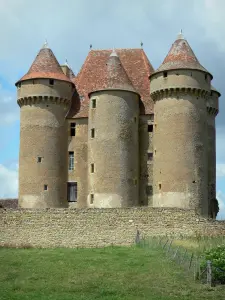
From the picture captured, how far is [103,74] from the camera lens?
47.0m

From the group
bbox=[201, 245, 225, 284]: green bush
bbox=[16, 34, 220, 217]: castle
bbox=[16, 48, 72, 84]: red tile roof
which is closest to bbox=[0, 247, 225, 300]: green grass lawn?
bbox=[201, 245, 225, 284]: green bush

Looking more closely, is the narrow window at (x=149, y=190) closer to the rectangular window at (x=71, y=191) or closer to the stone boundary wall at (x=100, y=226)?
the rectangular window at (x=71, y=191)

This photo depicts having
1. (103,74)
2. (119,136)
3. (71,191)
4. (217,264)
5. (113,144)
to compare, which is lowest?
(217,264)

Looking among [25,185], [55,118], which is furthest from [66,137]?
[25,185]

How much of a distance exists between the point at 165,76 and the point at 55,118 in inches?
358

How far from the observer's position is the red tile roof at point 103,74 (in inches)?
1889

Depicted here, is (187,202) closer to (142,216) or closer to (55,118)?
(142,216)

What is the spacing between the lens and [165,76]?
44.5 m

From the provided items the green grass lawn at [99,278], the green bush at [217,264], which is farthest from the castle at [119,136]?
the green bush at [217,264]

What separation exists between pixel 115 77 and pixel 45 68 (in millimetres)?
5756

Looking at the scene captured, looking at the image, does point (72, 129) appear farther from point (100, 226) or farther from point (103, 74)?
point (100, 226)

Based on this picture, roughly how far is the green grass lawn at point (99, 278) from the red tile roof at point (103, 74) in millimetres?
20798

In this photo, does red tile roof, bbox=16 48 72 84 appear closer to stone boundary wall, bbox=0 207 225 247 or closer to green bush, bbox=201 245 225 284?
stone boundary wall, bbox=0 207 225 247

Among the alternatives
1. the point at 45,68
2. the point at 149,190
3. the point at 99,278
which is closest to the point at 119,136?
the point at 149,190
